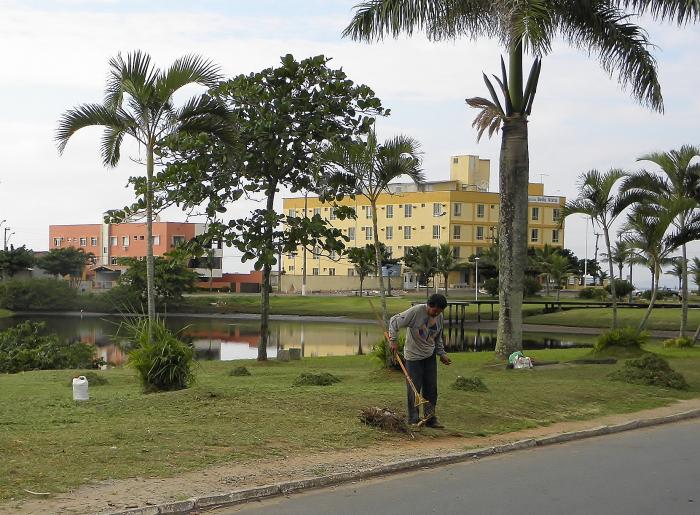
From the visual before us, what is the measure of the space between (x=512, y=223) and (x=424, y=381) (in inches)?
374

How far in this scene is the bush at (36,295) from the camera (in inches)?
2537

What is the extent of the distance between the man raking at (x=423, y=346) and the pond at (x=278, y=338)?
20933 mm

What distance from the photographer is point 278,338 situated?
42688 mm

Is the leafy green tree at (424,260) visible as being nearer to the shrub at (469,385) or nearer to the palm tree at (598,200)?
the palm tree at (598,200)

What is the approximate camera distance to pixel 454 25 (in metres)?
19.7

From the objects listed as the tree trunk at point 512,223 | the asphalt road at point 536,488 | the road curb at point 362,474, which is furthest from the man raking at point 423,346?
the tree trunk at point 512,223

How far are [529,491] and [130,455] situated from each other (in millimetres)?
3697

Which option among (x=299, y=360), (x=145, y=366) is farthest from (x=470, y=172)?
(x=145, y=366)

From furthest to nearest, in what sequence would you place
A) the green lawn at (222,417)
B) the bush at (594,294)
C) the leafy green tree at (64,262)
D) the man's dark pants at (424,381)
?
1. the leafy green tree at (64,262)
2. the bush at (594,294)
3. the man's dark pants at (424,381)
4. the green lawn at (222,417)

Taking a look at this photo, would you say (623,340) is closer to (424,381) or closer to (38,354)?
(424,381)

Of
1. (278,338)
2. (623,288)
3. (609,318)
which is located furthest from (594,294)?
(278,338)

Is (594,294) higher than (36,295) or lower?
higher

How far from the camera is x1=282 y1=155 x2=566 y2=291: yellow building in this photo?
89000 millimetres

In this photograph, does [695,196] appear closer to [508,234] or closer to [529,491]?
[508,234]
